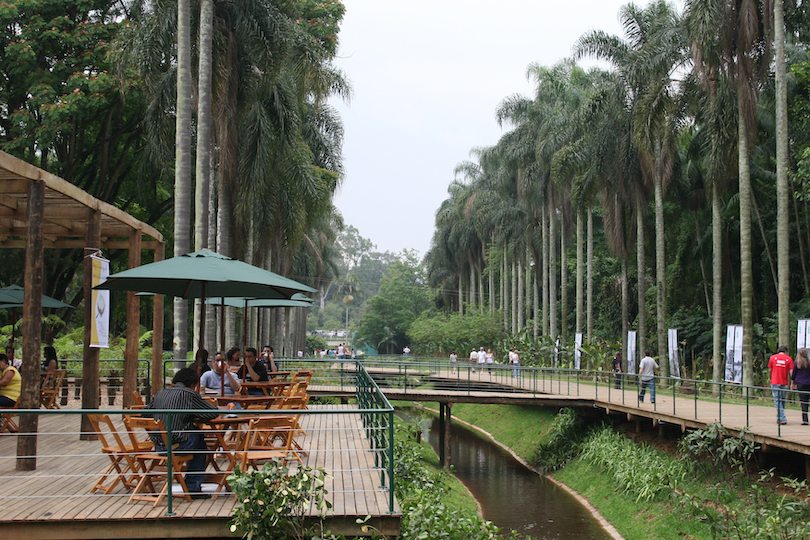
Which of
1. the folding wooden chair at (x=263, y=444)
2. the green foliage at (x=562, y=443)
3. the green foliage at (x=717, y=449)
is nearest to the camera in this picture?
the folding wooden chair at (x=263, y=444)

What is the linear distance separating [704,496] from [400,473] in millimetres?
6367

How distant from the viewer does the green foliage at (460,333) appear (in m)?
56.0

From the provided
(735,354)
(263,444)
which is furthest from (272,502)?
(735,354)

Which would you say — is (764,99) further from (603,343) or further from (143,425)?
(143,425)

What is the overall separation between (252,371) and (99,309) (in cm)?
253

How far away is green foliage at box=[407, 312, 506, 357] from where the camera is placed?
2205 inches

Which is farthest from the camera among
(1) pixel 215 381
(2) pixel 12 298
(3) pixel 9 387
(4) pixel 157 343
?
(2) pixel 12 298

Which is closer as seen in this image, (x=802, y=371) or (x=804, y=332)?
(x=802, y=371)

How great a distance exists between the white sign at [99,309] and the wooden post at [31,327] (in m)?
1.34

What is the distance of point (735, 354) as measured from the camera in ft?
73.7

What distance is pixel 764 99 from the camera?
91.6 feet

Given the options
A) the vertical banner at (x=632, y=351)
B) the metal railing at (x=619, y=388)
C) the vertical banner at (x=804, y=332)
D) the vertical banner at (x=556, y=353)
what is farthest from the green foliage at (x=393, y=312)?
the vertical banner at (x=804, y=332)

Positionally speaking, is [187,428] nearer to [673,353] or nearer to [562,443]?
[562,443]

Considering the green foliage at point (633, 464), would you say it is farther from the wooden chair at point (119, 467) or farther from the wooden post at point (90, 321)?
the wooden post at point (90, 321)
